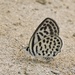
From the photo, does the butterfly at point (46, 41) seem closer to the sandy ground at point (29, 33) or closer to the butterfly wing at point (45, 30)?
the butterfly wing at point (45, 30)

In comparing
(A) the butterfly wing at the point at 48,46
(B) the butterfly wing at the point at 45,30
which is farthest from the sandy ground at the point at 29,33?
(B) the butterfly wing at the point at 45,30

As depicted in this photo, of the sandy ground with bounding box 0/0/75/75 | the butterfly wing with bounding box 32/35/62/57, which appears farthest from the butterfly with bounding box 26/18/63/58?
the sandy ground with bounding box 0/0/75/75

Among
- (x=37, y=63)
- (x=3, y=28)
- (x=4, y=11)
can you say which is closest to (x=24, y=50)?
(x=37, y=63)

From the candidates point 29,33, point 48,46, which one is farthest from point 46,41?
point 29,33

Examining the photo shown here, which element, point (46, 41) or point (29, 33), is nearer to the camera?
point (46, 41)

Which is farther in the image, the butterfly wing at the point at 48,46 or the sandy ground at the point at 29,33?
the butterfly wing at the point at 48,46

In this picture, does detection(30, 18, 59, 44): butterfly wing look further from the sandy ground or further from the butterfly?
the sandy ground

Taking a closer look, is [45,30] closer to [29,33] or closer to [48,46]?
[48,46]
